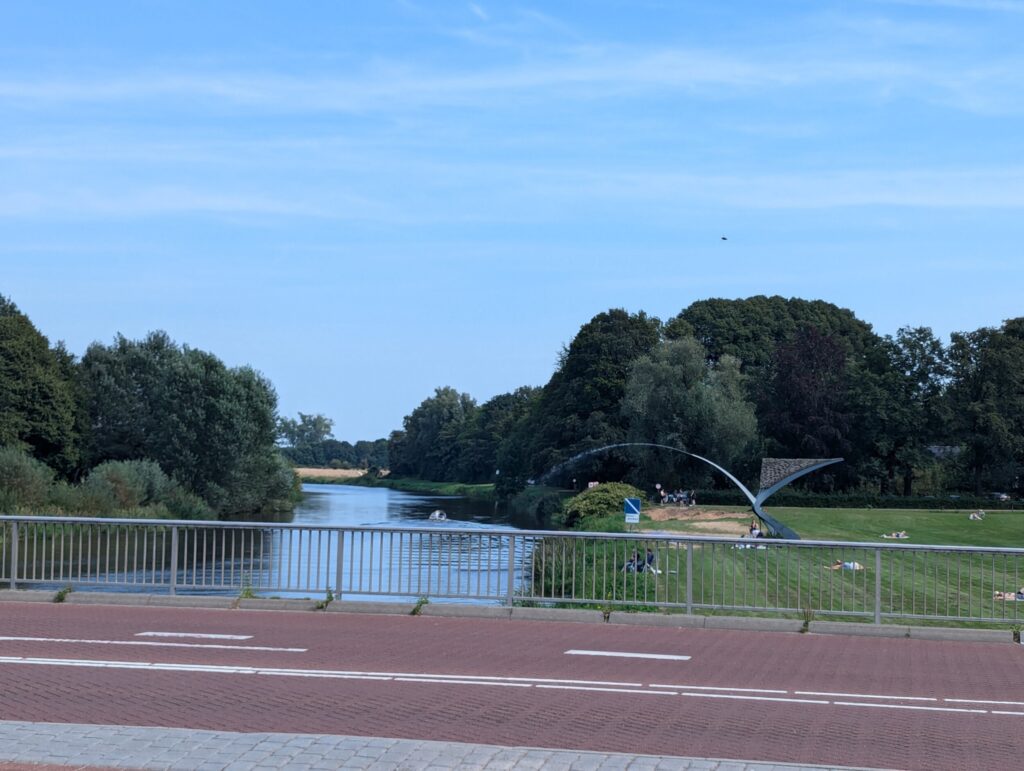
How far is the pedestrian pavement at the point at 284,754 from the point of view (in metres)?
6.52

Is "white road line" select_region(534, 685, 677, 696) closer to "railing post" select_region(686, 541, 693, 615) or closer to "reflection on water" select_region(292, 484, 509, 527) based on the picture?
"railing post" select_region(686, 541, 693, 615)

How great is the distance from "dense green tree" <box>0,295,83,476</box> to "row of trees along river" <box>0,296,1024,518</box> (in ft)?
0.34

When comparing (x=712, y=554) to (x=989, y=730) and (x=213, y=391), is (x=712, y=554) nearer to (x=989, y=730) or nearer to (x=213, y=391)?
(x=989, y=730)

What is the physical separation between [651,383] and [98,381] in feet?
116

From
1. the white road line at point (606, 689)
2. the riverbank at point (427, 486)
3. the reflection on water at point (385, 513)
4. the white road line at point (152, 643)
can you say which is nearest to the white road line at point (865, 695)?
the white road line at point (606, 689)

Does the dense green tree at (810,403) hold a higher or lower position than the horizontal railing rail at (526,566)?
higher

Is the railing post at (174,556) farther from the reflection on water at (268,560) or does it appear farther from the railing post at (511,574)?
the railing post at (511,574)

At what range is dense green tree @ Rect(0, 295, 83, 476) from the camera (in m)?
63.0

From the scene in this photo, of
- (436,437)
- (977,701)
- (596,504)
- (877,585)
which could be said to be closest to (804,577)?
(877,585)

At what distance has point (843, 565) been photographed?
601 inches

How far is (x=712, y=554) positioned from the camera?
15820mm

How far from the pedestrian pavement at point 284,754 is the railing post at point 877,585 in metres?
8.41

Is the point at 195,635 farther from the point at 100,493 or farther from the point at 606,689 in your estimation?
the point at 100,493

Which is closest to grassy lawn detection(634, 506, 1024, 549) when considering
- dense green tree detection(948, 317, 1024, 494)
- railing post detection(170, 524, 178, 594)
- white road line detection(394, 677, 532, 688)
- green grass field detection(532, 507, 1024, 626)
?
dense green tree detection(948, 317, 1024, 494)
